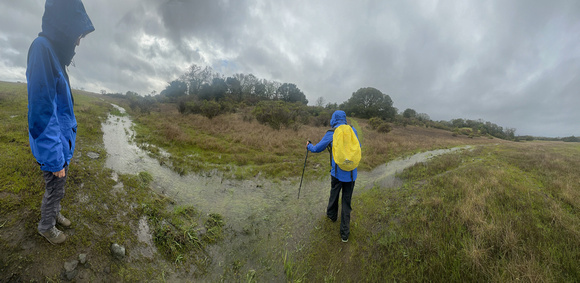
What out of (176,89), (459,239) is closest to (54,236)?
(459,239)

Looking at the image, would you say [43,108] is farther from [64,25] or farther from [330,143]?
[330,143]

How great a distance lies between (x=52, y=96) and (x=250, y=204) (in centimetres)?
437

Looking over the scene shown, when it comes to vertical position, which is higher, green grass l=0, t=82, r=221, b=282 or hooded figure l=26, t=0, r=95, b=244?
hooded figure l=26, t=0, r=95, b=244

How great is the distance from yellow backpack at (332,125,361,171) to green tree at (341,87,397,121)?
46.3 meters

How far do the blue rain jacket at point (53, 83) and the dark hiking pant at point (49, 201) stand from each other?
31cm

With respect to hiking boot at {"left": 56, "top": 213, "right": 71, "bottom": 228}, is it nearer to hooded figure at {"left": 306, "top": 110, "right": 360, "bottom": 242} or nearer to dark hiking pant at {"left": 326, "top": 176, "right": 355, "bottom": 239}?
hooded figure at {"left": 306, "top": 110, "right": 360, "bottom": 242}

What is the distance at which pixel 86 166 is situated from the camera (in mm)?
5238

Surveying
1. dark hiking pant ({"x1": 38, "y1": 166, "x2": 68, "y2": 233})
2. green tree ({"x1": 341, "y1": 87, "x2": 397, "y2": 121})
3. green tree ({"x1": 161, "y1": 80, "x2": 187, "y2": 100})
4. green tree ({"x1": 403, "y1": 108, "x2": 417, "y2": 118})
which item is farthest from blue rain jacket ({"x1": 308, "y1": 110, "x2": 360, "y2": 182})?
green tree ({"x1": 403, "y1": 108, "x2": 417, "y2": 118})

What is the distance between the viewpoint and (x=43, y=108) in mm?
2156

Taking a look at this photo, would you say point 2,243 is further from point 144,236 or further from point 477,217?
point 477,217

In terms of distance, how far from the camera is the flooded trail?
351 centimetres

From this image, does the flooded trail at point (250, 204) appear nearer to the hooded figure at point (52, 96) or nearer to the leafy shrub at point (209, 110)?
the hooded figure at point (52, 96)

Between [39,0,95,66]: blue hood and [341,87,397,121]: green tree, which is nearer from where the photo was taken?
[39,0,95,66]: blue hood

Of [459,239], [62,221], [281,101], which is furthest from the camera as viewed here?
[281,101]
